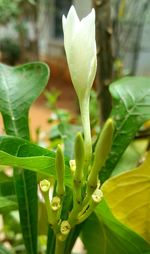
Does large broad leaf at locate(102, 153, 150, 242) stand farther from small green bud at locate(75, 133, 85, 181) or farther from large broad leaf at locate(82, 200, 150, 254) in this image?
small green bud at locate(75, 133, 85, 181)

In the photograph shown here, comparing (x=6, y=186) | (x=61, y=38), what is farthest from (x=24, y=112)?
(x=61, y=38)

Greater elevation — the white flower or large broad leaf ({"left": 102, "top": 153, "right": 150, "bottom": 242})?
the white flower

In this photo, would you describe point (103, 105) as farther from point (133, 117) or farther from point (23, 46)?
point (23, 46)

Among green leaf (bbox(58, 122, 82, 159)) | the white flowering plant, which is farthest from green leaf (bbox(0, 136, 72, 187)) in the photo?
green leaf (bbox(58, 122, 82, 159))

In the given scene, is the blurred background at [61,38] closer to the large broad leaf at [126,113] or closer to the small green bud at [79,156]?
the large broad leaf at [126,113]

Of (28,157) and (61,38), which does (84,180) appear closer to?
(28,157)
